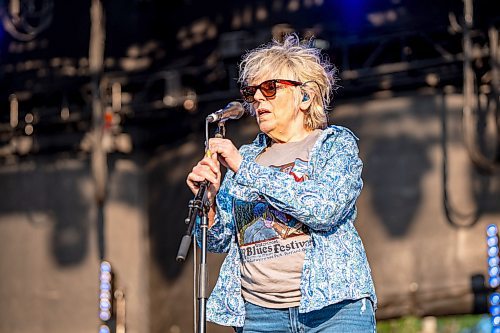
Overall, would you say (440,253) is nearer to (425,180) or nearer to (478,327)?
(425,180)

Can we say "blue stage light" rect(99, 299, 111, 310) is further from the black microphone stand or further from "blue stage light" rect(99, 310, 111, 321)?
the black microphone stand

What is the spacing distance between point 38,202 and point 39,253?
580 mm

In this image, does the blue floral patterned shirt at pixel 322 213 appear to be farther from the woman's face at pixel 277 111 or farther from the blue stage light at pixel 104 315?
the blue stage light at pixel 104 315

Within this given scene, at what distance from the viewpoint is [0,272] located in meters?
11.3

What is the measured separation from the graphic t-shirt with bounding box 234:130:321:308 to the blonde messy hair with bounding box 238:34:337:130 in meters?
0.09

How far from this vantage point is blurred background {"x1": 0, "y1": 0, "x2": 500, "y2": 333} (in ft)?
30.0

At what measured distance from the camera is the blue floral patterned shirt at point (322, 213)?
3.16 m

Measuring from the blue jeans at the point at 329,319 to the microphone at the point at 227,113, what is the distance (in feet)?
2.22

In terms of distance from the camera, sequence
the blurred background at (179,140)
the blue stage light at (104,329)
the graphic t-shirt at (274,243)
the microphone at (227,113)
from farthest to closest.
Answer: the blue stage light at (104,329)
the blurred background at (179,140)
the microphone at (227,113)
the graphic t-shirt at (274,243)

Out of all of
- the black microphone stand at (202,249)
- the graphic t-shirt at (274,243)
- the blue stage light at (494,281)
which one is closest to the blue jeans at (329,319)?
the graphic t-shirt at (274,243)

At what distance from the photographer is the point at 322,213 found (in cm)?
314

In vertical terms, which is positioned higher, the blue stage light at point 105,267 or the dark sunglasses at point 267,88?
the dark sunglasses at point 267,88

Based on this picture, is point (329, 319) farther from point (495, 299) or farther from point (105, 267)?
point (105, 267)

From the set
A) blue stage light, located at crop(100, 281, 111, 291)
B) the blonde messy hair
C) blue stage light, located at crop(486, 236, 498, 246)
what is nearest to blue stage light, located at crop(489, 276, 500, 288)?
blue stage light, located at crop(486, 236, 498, 246)
